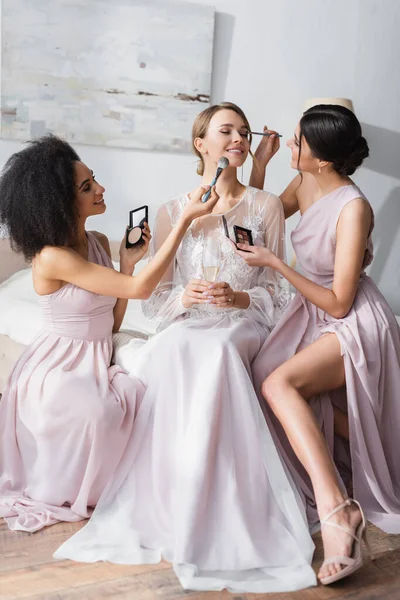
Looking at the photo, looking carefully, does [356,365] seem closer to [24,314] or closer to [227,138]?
[227,138]

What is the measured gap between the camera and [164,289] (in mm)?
2355

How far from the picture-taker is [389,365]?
2.14 metres

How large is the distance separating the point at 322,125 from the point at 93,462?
3.98 ft

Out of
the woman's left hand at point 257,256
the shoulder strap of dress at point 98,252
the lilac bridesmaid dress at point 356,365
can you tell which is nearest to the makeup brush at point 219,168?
the woman's left hand at point 257,256

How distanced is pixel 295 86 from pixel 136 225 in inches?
92.5

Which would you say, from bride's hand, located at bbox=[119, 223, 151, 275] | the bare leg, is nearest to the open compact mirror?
bride's hand, located at bbox=[119, 223, 151, 275]

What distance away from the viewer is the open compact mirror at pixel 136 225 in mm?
2170

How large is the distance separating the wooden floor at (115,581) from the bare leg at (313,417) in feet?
0.34

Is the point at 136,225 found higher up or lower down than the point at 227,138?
lower down

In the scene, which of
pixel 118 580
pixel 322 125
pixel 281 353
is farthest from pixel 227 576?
pixel 322 125

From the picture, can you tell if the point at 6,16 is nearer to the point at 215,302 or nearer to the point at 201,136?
the point at 201,136

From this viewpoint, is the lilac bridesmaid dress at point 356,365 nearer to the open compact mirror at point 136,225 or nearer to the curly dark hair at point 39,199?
the open compact mirror at point 136,225

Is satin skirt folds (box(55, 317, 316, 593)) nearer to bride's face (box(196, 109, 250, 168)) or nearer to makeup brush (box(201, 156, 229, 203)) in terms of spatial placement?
makeup brush (box(201, 156, 229, 203))

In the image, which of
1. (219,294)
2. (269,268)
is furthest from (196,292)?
(269,268)
